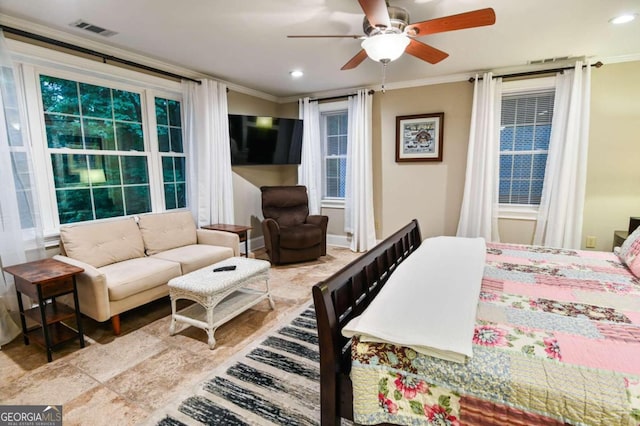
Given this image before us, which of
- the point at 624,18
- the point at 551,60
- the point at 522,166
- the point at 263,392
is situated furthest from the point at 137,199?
the point at 551,60

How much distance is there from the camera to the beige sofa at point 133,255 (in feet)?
8.01

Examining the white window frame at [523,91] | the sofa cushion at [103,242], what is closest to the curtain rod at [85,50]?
the sofa cushion at [103,242]

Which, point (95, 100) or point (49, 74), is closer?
point (49, 74)

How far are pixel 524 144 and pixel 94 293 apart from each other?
189 inches

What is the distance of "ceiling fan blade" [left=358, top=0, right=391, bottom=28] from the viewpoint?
5.61 ft

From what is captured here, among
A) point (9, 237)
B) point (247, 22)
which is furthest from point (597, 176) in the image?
point (9, 237)

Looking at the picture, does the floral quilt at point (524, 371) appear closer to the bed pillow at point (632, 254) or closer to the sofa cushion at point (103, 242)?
the bed pillow at point (632, 254)

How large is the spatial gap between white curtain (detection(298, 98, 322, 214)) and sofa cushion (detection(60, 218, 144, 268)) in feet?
8.70

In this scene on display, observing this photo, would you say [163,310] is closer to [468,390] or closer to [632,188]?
[468,390]

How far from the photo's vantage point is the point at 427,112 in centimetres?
437

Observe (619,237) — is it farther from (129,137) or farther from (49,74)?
(49,74)

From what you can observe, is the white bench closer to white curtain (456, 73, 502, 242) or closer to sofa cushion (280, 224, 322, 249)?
sofa cushion (280, 224, 322, 249)

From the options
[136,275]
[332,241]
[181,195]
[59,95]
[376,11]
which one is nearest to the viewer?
[376,11]

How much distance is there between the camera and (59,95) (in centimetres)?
294
